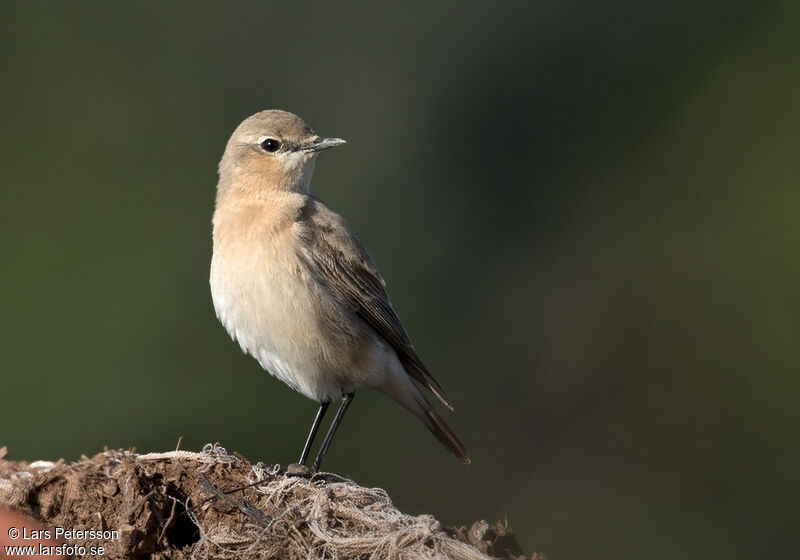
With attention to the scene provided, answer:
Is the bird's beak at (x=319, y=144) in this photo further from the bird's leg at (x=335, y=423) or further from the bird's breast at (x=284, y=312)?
the bird's leg at (x=335, y=423)

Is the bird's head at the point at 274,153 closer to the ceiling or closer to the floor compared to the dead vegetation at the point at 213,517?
closer to the ceiling

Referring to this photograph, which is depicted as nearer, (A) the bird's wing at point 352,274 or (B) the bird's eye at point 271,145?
(A) the bird's wing at point 352,274

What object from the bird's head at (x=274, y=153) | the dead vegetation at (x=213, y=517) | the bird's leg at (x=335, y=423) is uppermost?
the bird's head at (x=274, y=153)

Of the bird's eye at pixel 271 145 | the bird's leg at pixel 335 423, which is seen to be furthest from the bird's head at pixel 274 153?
the bird's leg at pixel 335 423

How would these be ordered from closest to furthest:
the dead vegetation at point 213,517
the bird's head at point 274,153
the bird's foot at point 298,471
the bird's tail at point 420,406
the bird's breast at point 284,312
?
the dead vegetation at point 213,517, the bird's foot at point 298,471, the bird's breast at point 284,312, the bird's tail at point 420,406, the bird's head at point 274,153

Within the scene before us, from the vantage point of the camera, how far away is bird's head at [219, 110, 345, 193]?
6.88m

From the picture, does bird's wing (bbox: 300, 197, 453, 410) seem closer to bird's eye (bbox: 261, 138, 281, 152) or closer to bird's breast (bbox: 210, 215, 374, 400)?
bird's breast (bbox: 210, 215, 374, 400)

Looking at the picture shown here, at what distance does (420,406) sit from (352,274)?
2.87 ft

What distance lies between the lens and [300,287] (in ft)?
20.7

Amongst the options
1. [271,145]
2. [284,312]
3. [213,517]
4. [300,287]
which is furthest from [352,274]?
[213,517]

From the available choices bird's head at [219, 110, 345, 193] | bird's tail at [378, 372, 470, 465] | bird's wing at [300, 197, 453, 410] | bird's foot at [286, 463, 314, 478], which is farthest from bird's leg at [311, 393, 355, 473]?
bird's head at [219, 110, 345, 193]

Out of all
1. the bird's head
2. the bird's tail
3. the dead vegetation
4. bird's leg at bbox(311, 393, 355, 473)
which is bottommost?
bird's leg at bbox(311, 393, 355, 473)

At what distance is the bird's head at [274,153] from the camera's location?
6879 mm

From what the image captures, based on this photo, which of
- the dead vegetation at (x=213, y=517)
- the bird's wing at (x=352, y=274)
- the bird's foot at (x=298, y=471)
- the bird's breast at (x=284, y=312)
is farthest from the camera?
the bird's wing at (x=352, y=274)
